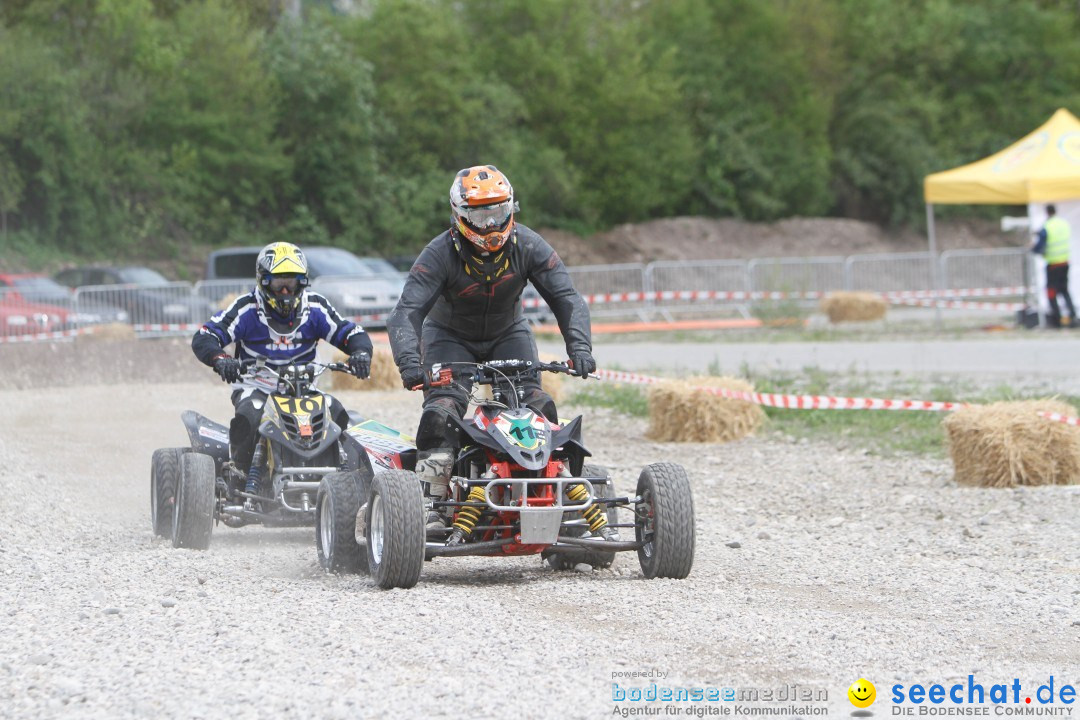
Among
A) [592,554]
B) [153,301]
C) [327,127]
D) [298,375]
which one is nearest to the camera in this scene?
[592,554]

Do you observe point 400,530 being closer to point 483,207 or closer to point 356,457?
point 356,457

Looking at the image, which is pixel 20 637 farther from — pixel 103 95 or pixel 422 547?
pixel 103 95

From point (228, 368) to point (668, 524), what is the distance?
3334mm

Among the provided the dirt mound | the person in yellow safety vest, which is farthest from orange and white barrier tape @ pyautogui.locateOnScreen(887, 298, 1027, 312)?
the dirt mound

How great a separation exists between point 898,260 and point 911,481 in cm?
2402

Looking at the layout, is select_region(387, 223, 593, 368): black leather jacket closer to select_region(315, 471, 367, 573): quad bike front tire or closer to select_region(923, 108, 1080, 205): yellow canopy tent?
select_region(315, 471, 367, 573): quad bike front tire

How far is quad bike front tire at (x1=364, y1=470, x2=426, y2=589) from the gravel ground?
0.11 m

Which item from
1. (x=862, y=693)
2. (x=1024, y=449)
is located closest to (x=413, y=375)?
(x=862, y=693)

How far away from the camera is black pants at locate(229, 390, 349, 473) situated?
9594mm

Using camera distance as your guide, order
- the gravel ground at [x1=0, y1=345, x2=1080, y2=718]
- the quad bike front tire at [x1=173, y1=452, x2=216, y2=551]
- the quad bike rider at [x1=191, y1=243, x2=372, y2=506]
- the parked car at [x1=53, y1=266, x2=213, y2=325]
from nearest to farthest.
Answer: the gravel ground at [x1=0, y1=345, x2=1080, y2=718] → the quad bike front tire at [x1=173, y1=452, x2=216, y2=551] → the quad bike rider at [x1=191, y1=243, x2=372, y2=506] → the parked car at [x1=53, y1=266, x2=213, y2=325]

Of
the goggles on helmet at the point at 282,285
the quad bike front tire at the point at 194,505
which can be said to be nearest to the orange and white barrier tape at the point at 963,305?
the goggles on helmet at the point at 282,285

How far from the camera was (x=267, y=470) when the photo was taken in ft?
31.7

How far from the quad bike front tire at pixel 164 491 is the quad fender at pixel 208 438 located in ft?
0.72

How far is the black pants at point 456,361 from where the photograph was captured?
792 centimetres
